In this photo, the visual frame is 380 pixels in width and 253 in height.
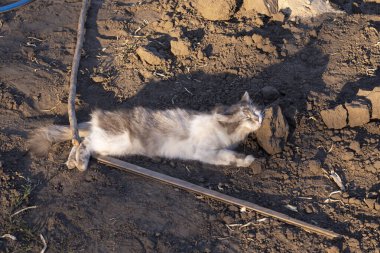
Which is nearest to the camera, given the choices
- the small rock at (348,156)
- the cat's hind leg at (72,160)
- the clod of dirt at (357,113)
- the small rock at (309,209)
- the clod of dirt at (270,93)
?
the small rock at (309,209)

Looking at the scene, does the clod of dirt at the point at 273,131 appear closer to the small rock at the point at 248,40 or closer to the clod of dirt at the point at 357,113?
the clod of dirt at the point at 357,113

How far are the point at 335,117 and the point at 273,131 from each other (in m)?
0.85

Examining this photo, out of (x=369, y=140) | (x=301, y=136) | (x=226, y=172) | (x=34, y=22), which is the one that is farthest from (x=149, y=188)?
(x=34, y=22)

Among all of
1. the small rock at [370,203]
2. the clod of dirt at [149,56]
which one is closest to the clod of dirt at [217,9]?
the clod of dirt at [149,56]

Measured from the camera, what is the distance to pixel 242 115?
661 centimetres

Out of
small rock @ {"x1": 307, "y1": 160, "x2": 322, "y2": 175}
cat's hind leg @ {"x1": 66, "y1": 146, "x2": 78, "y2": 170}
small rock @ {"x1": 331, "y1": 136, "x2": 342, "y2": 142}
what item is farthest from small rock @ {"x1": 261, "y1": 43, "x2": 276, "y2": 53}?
cat's hind leg @ {"x1": 66, "y1": 146, "x2": 78, "y2": 170}

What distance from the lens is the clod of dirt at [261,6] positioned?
822cm

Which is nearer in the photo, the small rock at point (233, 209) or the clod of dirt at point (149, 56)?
the small rock at point (233, 209)

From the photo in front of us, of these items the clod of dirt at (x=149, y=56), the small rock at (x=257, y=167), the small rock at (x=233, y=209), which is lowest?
the small rock at (x=233, y=209)

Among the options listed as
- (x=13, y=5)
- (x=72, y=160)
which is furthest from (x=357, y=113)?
(x=13, y=5)

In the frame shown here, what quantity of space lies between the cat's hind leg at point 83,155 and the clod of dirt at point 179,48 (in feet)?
7.20

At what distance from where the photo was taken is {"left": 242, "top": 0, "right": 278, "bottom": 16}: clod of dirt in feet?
27.0

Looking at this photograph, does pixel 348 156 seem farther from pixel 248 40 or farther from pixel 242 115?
pixel 248 40

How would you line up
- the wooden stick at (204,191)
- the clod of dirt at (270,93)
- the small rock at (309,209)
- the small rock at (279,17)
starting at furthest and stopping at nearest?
the small rock at (279,17), the clod of dirt at (270,93), the small rock at (309,209), the wooden stick at (204,191)
